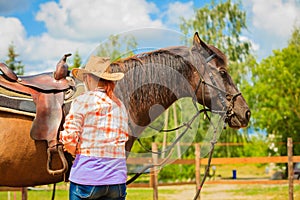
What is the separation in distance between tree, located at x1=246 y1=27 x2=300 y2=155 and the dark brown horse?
1513 cm

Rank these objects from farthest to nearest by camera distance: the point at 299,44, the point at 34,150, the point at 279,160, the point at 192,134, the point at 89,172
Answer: the point at 299,44
the point at 279,160
the point at 192,134
the point at 34,150
the point at 89,172

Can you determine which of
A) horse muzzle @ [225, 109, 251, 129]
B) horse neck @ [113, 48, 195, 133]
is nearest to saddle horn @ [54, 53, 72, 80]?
horse neck @ [113, 48, 195, 133]

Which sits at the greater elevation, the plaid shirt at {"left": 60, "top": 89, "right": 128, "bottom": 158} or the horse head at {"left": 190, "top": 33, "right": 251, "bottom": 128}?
the horse head at {"left": 190, "top": 33, "right": 251, "bottom": 128}

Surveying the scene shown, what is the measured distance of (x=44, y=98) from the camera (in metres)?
3.92

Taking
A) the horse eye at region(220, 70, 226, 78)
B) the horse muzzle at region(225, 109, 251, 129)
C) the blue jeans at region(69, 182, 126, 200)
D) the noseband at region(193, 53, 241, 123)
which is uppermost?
the horse eye at region(220, 70, 226, 78)

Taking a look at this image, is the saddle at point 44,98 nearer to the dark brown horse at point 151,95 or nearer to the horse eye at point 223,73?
the dark brown horse at point 151,95

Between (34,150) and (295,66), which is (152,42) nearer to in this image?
(34,150)

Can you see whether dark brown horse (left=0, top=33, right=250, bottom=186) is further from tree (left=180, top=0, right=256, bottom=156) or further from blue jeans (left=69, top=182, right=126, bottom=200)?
tree (left=180, top=0, right=256, bottom=156)

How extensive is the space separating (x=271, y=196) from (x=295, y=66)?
8972 millimetres

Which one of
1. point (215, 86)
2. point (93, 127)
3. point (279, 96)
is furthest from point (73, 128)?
point (279, 96)

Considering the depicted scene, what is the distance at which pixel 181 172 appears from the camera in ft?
66.6

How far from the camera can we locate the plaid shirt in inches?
111

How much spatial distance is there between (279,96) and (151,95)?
16365 millimetres

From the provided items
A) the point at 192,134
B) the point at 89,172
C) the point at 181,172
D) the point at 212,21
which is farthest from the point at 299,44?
the point at 89,172
